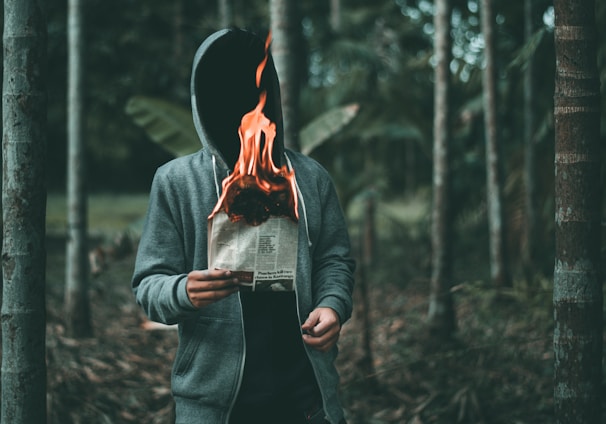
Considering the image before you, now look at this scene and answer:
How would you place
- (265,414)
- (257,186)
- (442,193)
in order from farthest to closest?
(442,193)
(265,414)
(257,186)

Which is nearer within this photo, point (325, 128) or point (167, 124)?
point (325, 128)

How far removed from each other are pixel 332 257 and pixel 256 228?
466 mm

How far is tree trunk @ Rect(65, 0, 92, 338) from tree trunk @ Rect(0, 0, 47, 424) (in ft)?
15.7

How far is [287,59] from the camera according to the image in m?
4.23

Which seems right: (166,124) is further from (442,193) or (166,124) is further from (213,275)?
(213,275)

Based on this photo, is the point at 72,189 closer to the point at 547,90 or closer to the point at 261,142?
the point at 261,142

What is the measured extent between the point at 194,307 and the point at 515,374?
4318mm

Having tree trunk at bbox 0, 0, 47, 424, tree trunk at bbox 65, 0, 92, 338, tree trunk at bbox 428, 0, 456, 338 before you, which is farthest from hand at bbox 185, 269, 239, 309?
tree trunk at bbox 65, 0, 92, 338

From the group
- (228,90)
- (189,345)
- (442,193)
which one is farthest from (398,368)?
(442,193)

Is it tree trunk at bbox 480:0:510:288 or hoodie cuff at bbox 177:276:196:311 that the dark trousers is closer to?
hoodie cuff at bbox 177:276:196:311

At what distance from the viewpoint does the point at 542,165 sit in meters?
9.95

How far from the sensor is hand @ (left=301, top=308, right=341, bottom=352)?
2137 mm

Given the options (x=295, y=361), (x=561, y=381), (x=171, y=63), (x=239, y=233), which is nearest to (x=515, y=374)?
(x=561, y=381)

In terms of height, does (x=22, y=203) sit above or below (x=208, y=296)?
above
